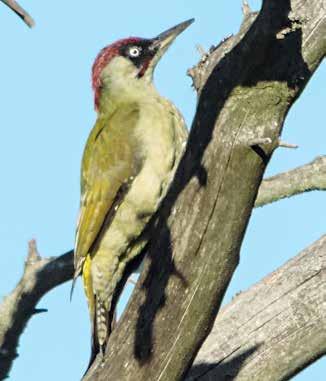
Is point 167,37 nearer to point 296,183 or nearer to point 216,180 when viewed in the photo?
point 296,183

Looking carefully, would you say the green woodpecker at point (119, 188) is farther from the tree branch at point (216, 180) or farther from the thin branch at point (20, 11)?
the thin branch at point (20, 11)

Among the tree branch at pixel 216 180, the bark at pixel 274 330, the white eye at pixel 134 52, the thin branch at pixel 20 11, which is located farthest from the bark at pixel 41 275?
the thin branch at pixel 20 11

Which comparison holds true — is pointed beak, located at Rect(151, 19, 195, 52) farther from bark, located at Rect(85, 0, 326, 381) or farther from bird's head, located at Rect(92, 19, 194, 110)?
bark, located at Rect(85, 0, 326, 381)

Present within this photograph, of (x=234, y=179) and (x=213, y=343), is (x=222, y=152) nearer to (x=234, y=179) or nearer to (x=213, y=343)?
(x=234, y=179)

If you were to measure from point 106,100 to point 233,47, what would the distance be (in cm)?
292

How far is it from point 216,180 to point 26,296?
2253 millimetres

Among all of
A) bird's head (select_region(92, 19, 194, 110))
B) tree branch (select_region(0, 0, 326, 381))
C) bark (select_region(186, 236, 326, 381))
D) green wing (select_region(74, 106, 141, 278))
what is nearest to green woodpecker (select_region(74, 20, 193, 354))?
green wing (select_region(74, 106, 141, 278))

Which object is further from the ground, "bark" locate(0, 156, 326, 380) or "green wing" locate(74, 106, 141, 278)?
"green wing" locate(74, 106, 141, 278)

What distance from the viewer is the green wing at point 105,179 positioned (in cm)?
586

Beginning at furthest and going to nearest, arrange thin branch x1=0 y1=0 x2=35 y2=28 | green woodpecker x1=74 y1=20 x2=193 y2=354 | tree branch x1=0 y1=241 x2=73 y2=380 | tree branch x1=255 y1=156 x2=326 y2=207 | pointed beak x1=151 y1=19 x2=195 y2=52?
pointed beak x1=151 y1=19 x2=195 y2=52
green woodpecker x1=74 y1=20 x2=193 y2=354
tree branch x1=0 y1=241 x2=73 y2=380
tree branch x1=255 y1=156 x2=326 y2=207
thin branch x1=0 y1=0 x2=35 y2=28

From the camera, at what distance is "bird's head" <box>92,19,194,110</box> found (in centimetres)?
665

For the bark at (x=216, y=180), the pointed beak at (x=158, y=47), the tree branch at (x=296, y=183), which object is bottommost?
the bark at (x=216, y=180)

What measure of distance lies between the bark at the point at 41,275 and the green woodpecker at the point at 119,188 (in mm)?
177

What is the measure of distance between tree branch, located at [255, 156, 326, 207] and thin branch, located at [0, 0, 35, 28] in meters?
3.15
